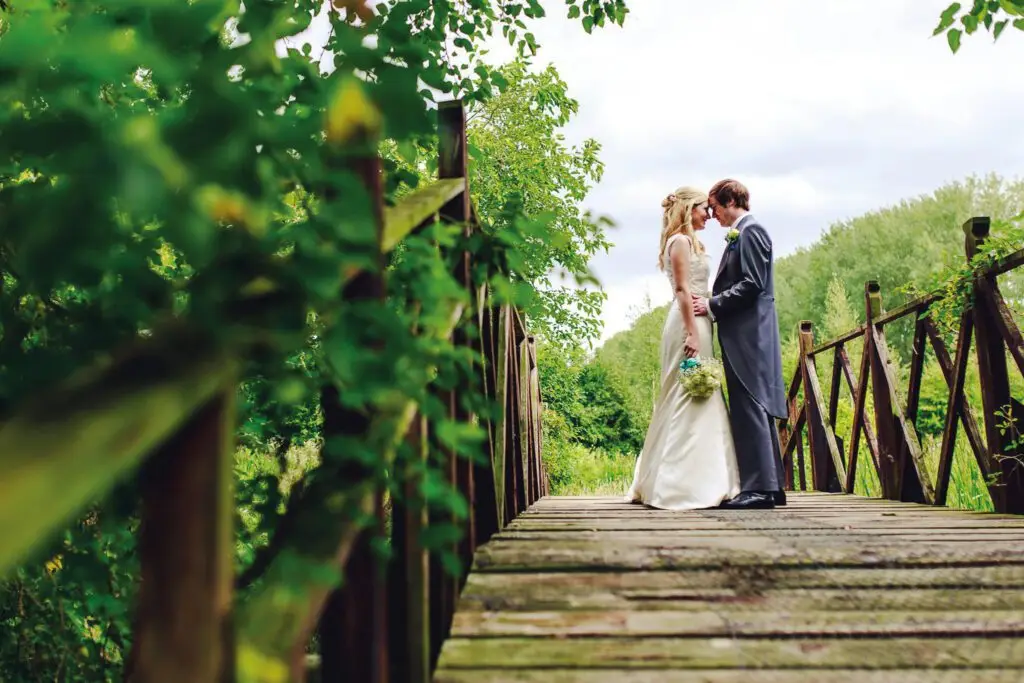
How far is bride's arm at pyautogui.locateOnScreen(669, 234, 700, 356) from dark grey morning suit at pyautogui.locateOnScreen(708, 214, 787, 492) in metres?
0.13

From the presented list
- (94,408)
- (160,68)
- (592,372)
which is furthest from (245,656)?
(592,372)

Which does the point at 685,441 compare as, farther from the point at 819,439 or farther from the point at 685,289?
the point at 819,439

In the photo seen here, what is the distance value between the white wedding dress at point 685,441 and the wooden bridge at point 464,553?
1.71 ft

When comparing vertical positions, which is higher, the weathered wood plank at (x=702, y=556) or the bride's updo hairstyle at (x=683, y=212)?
the bride's updo hairstyle at (x=683, y=212)

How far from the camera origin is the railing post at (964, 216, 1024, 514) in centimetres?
358

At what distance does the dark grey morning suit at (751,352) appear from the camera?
13.8 feet

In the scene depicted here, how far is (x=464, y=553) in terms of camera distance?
6.52ft

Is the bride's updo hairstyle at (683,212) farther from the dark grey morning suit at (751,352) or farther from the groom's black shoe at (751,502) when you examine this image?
the groom's black shoe at (751,502)

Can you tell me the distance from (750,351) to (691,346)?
0.32 m

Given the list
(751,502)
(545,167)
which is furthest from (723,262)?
(545,167)

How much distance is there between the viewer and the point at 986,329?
3.73 m

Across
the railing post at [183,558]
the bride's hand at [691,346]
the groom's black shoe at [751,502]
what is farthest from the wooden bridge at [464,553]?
the bride's hand at [691,346]

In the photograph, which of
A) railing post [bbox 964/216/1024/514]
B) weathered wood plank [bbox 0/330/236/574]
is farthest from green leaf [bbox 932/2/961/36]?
weathered wood plank [bbox 0/330/236/574]

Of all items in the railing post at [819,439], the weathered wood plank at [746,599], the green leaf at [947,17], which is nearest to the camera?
the weathered wood plank at [746,599]
